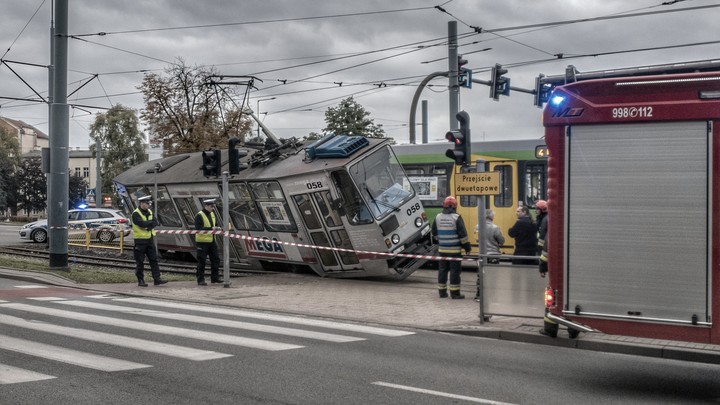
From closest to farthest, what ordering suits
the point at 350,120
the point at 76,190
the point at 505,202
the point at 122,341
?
the point at 122,341, the point at 505,202, the point at 350,120, the point at 76,190

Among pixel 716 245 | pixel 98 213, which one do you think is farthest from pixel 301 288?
pixel 98 213

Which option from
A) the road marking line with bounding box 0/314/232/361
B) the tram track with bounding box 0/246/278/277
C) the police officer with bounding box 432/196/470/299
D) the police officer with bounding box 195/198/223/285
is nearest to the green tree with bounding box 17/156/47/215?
the tram track with bounding box 0/246/278/277

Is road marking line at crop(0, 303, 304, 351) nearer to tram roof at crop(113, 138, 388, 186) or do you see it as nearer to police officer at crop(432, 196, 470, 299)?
police officer at crop(432, 196, 470, 299)

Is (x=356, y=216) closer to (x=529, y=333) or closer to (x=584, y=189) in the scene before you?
(x=529, y=333)

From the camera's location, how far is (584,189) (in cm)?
777

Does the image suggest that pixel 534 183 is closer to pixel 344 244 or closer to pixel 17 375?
pixel 344 244

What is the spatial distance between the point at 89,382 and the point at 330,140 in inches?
455

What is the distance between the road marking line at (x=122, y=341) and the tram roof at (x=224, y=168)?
7670mm

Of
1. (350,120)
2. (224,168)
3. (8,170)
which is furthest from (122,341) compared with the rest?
(8,170)

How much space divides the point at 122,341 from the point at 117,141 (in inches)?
3123

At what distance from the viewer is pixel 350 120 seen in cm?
6931

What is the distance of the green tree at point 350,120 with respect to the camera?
6894 centimetres

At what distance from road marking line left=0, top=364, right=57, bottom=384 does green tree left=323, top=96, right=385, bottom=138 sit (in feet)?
201

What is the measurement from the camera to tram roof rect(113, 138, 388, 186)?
17.7 metres
